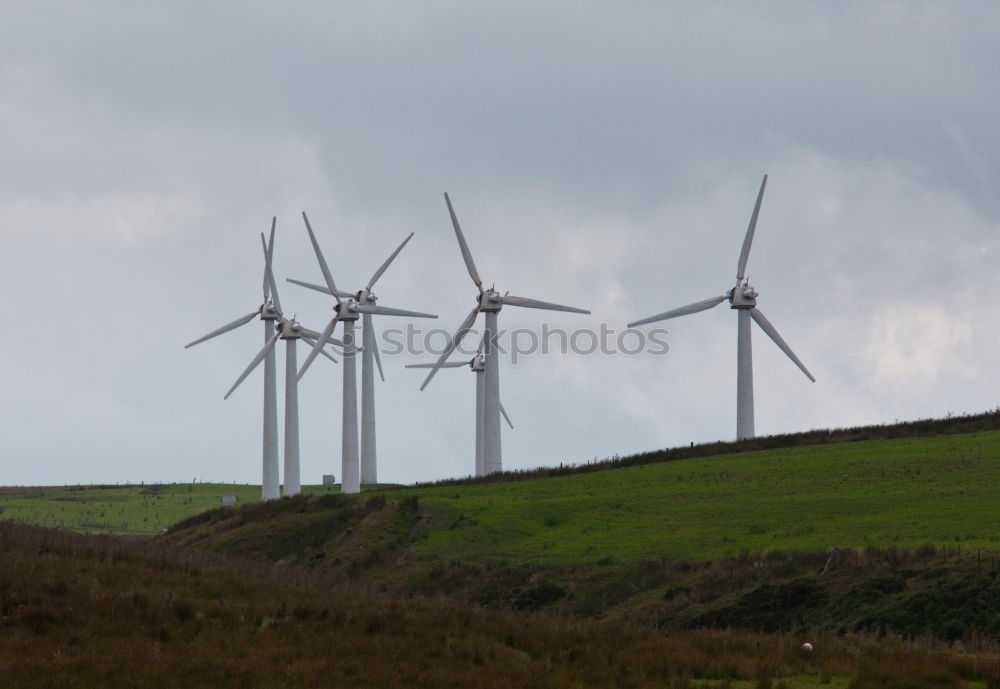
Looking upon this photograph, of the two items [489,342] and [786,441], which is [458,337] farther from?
[786,441]

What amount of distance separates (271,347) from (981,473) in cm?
5757

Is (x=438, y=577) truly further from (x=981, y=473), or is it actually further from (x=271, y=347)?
(x=271, y=347)

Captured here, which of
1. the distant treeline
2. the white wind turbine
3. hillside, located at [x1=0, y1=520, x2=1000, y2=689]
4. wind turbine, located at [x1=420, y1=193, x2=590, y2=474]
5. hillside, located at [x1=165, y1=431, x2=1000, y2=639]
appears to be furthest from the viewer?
the white wind turbine

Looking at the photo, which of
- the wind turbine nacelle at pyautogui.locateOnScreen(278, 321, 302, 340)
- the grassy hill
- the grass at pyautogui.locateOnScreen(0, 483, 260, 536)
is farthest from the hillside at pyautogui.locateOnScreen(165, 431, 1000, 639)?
the wind turbine nacelle at pyautogui.locateOnScreen(278, 321, 302, 340)

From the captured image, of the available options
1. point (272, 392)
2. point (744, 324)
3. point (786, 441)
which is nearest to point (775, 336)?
point (744, 324)

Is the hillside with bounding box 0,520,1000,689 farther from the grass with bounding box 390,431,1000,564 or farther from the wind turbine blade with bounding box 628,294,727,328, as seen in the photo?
the wind turbine blade with bounding box 628,294,727,328

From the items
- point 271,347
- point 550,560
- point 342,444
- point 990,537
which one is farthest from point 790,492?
point 271,347

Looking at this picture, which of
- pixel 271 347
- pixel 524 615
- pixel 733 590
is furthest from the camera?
pixel 271 347

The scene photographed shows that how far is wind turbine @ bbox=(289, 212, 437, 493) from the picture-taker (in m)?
91.1

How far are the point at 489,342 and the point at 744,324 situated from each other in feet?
54.2

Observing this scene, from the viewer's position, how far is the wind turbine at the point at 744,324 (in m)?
87.9

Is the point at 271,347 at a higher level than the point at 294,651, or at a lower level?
higher

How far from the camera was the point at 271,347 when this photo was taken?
100500 millimetres

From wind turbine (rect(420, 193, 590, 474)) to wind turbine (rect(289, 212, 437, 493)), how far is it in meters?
5.32
